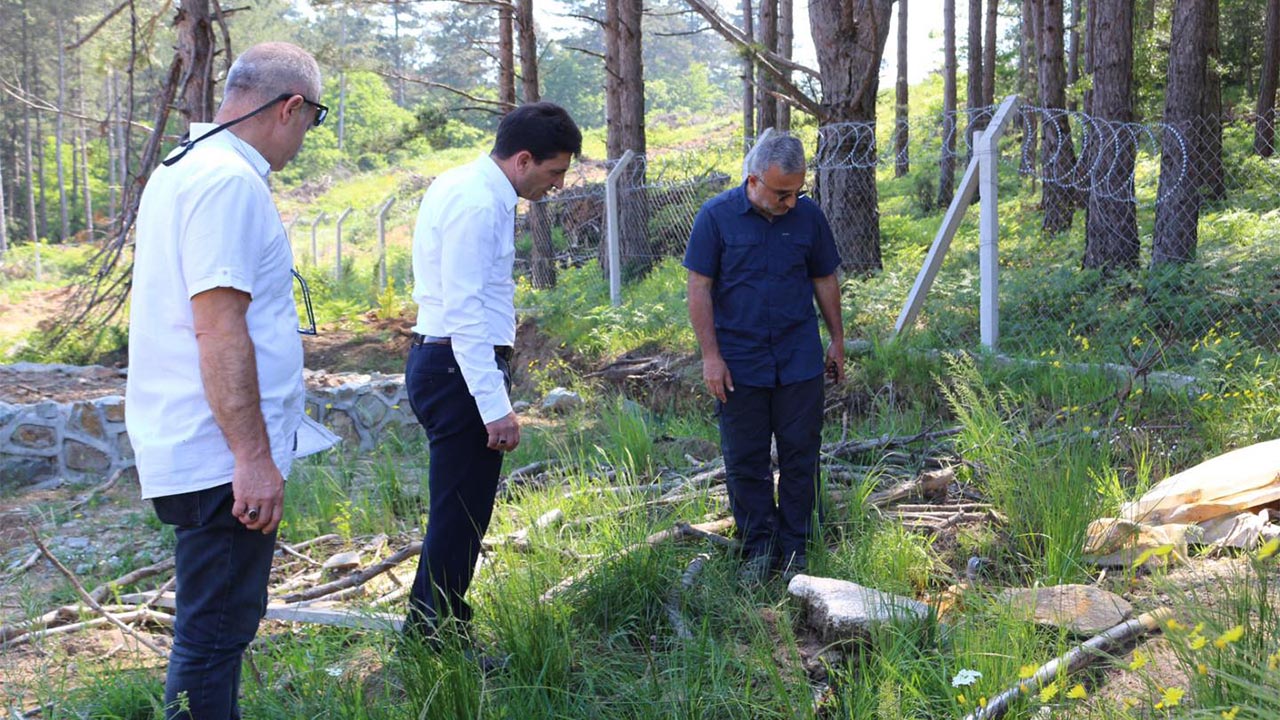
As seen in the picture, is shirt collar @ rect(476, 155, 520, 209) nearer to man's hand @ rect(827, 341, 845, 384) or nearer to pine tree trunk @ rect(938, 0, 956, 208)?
man's hand @ rect(827, 341, 845, 384)

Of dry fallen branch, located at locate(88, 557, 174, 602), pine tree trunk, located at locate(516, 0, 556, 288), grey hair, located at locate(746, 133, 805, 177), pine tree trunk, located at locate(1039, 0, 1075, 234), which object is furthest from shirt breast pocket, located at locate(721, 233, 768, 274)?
pine tree trunk, located at locate(516, 0, 556, 288)

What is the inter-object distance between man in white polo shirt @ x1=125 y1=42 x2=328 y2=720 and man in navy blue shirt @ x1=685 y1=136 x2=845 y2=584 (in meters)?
2.07

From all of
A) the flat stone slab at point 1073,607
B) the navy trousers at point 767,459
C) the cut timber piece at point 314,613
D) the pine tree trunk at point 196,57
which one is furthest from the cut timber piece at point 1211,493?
the pine tree trunk at point 196,57

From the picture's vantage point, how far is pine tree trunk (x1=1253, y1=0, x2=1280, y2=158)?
50.0 ft

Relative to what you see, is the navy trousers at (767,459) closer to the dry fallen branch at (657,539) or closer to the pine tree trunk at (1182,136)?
the dry fallen branch at (657,539)

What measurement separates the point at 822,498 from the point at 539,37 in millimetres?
15388

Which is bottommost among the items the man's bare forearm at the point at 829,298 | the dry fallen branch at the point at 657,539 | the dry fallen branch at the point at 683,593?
the dry fallen branch at the point at 683,593

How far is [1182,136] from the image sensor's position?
8.38 metres

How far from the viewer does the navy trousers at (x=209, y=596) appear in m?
2.38

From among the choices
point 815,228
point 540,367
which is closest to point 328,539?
point 815,228

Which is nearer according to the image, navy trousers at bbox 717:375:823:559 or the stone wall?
navy trousers at bbox 717:375:823:559

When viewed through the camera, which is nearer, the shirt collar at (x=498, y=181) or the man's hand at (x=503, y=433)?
the man's hand at (x=503, y=433)

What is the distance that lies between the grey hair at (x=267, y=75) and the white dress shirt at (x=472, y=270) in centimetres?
64

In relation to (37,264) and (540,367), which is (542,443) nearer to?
(540,367)
